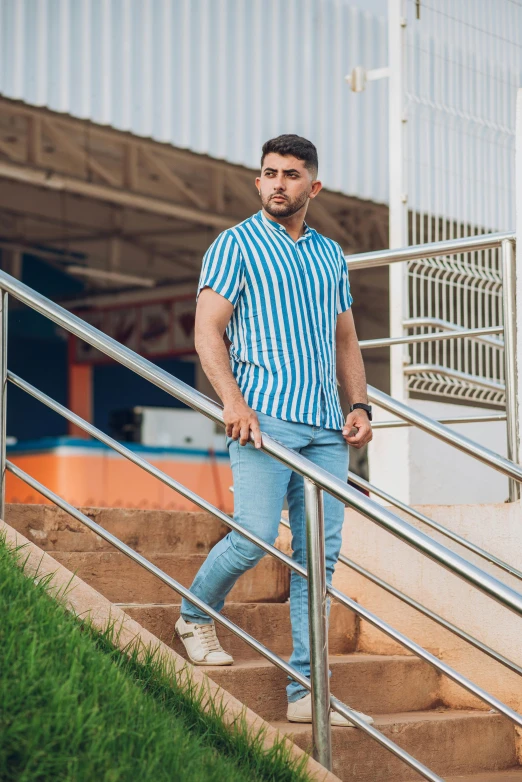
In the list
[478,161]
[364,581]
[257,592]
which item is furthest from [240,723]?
[478,161]

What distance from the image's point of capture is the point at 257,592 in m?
3.93

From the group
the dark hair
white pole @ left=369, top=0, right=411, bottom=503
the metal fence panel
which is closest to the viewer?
the dark hair

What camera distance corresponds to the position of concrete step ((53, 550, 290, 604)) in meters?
3.51

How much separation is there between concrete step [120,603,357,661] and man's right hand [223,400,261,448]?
72 centimetres

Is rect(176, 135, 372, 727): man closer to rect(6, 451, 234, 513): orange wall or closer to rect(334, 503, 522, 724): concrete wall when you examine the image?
rect(334, 503, 522, 724): concrete wall

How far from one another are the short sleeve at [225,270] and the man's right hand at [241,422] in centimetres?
35

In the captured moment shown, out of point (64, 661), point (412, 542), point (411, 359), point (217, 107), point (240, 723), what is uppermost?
point (217, 107)

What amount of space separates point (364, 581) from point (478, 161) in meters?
2.91

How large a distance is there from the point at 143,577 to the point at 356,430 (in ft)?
3.22

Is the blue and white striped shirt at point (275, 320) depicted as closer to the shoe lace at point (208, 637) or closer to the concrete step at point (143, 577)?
the shoe lace at point (208, 637)

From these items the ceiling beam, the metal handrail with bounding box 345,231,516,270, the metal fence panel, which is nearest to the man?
the metal handrail with bounding box 345,231,516,270

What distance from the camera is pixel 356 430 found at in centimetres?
313

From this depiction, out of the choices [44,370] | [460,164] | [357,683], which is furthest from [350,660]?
[44,370]

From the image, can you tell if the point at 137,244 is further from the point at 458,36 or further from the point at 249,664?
the point at 249,664
